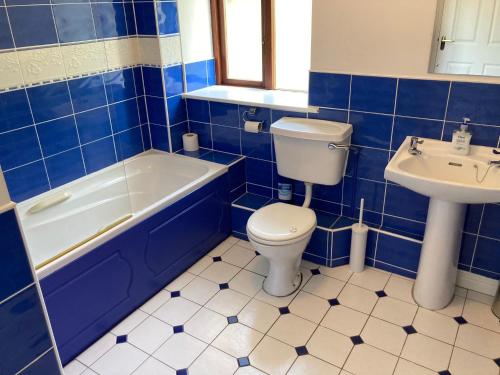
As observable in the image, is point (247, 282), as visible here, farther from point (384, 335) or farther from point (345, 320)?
point (384, 335)

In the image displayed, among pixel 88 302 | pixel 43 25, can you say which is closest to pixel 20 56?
pixel 43 25

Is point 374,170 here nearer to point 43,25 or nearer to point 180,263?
point 180,263

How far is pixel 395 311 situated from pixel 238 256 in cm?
102

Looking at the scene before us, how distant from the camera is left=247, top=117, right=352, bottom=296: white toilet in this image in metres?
2.29

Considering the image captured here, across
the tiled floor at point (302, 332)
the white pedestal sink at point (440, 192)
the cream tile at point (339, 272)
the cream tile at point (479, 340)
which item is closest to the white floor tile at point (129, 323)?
the tiled floor at point (302, 332)

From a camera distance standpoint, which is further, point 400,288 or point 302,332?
point 400,288

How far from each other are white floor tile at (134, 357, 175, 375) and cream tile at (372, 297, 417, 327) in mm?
1096

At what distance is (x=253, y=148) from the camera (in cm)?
293

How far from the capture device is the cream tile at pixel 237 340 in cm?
209

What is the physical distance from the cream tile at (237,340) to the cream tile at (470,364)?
904mm

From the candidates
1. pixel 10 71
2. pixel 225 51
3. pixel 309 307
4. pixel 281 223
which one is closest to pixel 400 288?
pixel 309 307

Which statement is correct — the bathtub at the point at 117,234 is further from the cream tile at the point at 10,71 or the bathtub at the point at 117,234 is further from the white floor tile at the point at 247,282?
the cream tile at the point at 10,71

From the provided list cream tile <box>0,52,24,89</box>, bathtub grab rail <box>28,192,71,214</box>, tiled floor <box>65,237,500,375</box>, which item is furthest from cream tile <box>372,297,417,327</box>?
cream tile <box>0,52,24,89</box>

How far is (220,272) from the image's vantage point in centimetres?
268
